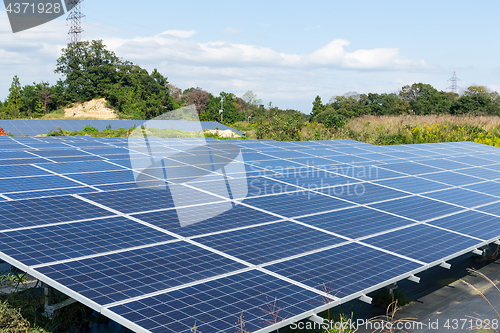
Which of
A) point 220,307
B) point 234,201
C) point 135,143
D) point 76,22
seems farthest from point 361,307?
point 76,22

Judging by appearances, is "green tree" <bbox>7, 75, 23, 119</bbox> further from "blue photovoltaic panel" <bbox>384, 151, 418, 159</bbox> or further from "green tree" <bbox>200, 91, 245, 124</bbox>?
"blue photovoltaic panel" <bbox>384, 151, 418, 159</bbox>

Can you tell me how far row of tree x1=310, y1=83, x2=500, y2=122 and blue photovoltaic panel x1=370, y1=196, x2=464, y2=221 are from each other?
183 feet

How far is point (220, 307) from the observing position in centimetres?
566

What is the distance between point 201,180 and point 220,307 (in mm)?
7321

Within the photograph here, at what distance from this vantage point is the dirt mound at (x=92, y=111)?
7600cm

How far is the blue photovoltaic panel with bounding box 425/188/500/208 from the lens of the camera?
489 inches

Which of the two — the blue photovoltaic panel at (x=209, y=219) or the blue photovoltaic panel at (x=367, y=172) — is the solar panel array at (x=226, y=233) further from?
the blue photovoltaic panel at (x=367, y=172)

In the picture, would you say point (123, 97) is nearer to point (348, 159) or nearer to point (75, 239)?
point (348, 159)

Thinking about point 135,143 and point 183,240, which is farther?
point 135,143

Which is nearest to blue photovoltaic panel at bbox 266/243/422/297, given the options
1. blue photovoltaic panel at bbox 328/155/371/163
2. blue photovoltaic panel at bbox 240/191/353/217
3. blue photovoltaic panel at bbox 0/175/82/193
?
blue photovoltaic panel at bbox 240/191/353/217

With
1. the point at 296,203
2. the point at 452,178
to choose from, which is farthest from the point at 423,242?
the point at 452,178

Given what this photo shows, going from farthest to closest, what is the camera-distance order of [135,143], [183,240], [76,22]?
[76,22]
[135,143]
[183,240]

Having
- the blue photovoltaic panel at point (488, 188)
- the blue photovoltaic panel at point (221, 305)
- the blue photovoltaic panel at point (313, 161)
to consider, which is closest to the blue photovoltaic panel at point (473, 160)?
the blue photovoltaic panel at point (488, 188)

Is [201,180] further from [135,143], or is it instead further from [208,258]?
[135,143]
